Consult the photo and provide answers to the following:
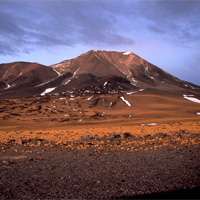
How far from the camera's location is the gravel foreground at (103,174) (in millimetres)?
6465

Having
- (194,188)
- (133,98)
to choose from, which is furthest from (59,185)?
(133,98)

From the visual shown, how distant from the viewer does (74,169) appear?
906 centimetres

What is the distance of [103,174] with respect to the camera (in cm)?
825

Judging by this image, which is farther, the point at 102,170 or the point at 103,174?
the point at 102,170

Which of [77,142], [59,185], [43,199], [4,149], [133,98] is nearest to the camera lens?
[43,199]

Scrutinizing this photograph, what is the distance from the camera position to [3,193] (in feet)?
21.6

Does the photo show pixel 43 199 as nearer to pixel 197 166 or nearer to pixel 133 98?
pixel 197 166

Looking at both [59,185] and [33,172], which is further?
[33,172]

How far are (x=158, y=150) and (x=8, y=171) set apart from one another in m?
7.75

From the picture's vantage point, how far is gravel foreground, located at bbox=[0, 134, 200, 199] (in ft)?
21.2

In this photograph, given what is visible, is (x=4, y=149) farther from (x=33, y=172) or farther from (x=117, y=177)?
(x=117, y=177)

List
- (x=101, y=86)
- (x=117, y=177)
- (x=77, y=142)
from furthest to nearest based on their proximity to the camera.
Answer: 1. (x=101, y=86)
2. (x=77, y=142)
3. (x=117, y=177)

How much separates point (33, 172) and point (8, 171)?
3.57 feet

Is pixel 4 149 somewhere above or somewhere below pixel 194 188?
below
